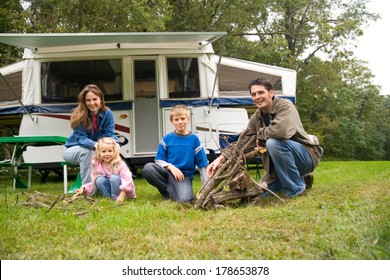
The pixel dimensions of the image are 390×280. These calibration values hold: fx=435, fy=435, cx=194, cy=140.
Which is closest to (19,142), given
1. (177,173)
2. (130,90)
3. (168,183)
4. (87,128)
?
(87,128)

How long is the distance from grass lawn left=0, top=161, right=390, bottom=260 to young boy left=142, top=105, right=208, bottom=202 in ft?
1.26

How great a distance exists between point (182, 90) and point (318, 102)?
17.9m

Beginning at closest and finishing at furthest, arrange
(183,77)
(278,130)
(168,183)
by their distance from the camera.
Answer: (278,130), (168,183), (183,77)

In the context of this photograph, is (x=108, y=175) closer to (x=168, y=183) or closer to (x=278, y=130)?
(x=168, y=183)

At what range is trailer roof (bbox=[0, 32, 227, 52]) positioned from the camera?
552cm

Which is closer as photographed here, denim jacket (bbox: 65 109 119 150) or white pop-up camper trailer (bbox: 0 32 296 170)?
denim jacket (bbox: 65 109 119 150)

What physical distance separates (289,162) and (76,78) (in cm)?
418

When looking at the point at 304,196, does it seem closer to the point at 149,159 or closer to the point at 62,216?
the point at 62,216

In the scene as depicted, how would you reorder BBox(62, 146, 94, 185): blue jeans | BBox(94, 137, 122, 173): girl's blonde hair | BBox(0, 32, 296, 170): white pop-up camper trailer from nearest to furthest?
BBox(94, 137, 122, 173): girl's blonde hair → BBox(62, 146, 94, 185): blue jeans → BBox(0, 32, 296, 170): white pop-up camper trailer

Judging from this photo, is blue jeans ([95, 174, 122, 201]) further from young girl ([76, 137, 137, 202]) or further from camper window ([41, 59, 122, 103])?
camper window ([41, 59, 122, 103])

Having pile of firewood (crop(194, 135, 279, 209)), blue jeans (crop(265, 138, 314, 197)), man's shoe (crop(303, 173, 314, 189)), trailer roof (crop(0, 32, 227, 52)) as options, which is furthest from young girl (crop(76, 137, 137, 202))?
trailer roof (crop(0, 32, 227, 52))

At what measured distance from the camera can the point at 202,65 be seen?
6.93 meters

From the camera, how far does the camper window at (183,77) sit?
6.88 metres

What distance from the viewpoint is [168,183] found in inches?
157
